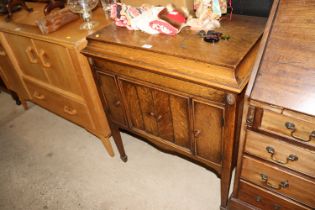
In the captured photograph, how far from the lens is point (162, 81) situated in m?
1.18

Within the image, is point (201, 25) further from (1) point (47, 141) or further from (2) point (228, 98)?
(1) point (47, 141)

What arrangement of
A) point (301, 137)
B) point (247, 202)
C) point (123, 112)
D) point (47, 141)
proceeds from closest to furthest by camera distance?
1. point (301, 137)
2. point (247, 202)
3. point (123, 112)
4. point (47, 141)

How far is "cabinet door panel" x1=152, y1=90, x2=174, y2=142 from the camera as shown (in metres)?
1.25

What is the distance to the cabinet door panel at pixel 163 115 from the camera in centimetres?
125

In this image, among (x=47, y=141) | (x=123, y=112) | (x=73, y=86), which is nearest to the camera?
(x=123, y=112)

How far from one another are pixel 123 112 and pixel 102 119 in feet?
1.04

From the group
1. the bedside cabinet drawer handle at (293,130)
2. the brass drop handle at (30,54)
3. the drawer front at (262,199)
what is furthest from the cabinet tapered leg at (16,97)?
the bedside cabinet drawer handle at (293,130)

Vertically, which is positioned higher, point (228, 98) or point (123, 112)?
point (228, 98)

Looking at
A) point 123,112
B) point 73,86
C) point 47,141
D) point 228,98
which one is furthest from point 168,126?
point 47,141

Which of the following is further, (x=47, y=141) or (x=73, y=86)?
(x=47, y=141)

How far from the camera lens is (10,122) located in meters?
2.55

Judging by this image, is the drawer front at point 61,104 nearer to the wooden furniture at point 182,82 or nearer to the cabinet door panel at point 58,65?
the cabinet door panel at point 58,65

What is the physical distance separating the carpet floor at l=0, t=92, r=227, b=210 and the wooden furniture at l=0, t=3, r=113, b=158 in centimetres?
22

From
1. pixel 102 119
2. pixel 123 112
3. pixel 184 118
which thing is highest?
pixel 184 118
